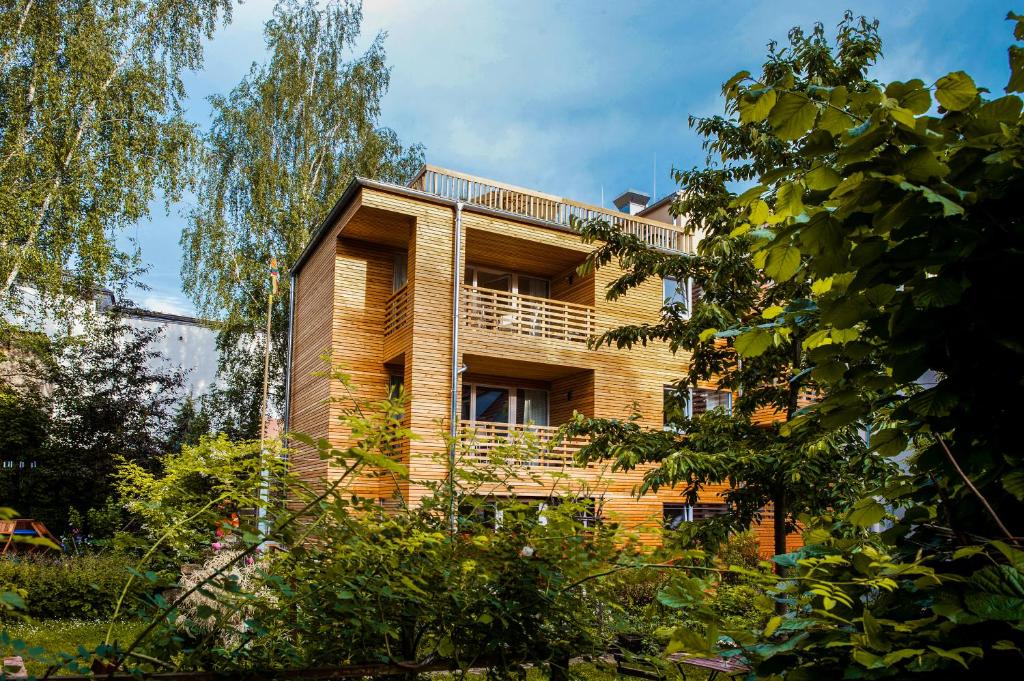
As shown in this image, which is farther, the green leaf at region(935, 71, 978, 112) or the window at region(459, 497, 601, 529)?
the window at region(459, 497, 601, 529)

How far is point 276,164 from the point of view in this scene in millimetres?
24562

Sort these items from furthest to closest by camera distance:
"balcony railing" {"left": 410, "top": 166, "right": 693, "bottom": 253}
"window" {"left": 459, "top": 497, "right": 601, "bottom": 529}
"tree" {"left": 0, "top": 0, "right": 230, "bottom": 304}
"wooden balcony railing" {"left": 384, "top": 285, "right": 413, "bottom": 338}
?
"tree" {"left": 0, "top": 0, "right": 230, "bottom": 304}
"balcony railing" {"left": 410, "top": 166, "right": 693, "bottom": 253}
"wooden balcony railing" {"left": 384, "top": 285, "right": 413, "bottom": 338}
"window" {"left": 459, "top": 497, "right": 601, "bottom": 529}

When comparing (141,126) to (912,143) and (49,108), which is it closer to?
(49,108)

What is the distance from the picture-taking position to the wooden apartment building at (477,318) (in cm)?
1617

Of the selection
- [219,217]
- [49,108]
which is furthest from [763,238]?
[219,217]

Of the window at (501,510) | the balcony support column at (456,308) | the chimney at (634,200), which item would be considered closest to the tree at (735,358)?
the window at (501,510)

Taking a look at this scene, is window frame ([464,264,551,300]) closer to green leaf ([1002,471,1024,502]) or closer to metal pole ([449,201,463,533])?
metal pole ([449,201,463,533])

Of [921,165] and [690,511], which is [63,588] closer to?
[921,165]

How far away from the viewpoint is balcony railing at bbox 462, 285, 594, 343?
17.2m

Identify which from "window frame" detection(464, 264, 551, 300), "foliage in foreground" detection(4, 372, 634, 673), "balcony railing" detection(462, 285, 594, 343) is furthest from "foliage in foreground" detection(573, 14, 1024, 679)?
"window frame" detection(464, 264, 551, 300)

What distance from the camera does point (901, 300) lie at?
56.2 inches

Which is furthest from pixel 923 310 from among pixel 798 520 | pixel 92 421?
pixel 92 421

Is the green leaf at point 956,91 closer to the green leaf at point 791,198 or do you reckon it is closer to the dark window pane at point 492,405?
the green leaf at point 791,198

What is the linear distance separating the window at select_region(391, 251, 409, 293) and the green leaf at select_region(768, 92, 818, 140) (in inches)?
687
